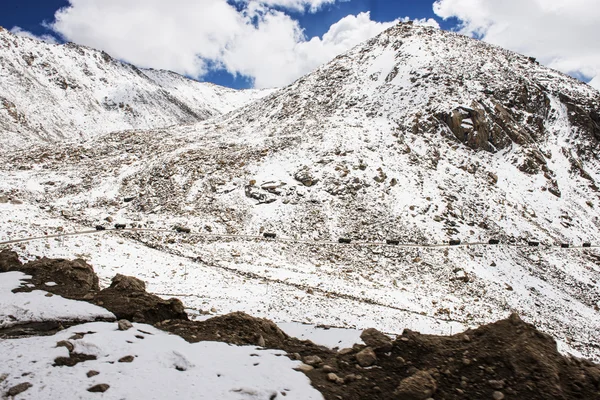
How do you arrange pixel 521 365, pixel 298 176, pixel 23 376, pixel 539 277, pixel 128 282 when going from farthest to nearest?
1. pixel 298 176
2. pixel 539 277
3. pixel 128 282
4. pixel 521 365
5. pixel 23 376

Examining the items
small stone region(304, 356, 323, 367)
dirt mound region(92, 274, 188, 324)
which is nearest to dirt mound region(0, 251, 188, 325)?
dirt mound region(92, 274, 188, 324)

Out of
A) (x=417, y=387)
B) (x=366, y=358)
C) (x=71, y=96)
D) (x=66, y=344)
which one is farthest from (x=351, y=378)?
(x=71, y=96)

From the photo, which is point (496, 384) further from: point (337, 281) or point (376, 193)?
point (376, 193)

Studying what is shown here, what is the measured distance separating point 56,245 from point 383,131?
45.0 meters

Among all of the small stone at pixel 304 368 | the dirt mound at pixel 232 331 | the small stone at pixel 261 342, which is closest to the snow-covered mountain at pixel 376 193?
the dirt mound at pixel 232 331

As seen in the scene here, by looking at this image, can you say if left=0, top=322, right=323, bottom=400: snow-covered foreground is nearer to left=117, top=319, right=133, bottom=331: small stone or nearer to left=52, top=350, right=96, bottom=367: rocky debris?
left=52, top=350, right=96, bottom=367: rocky debris

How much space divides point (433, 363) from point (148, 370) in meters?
6.04

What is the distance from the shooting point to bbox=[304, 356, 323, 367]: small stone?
24.1 feet

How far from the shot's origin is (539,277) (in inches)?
1227

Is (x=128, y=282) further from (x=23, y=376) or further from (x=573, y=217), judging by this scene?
(x=573, y=217)

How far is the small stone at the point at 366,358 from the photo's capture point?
7246 mm

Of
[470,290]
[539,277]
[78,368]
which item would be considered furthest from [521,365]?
[539,277]

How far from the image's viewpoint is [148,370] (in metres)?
6.38

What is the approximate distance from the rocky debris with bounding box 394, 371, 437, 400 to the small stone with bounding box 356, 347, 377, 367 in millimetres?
1091
